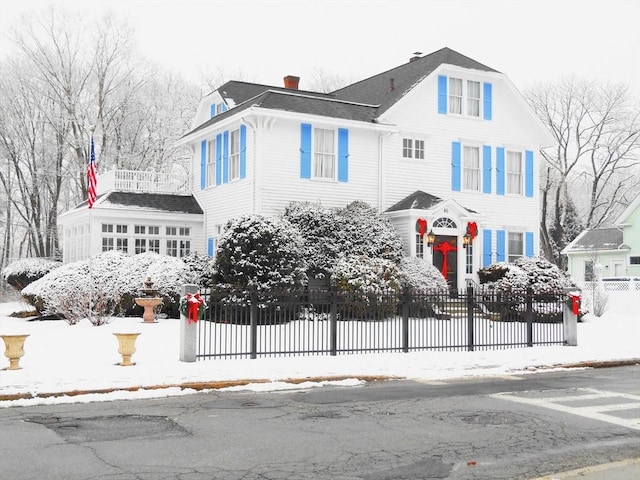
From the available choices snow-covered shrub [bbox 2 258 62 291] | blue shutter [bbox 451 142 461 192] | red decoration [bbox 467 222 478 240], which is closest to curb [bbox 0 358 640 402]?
red decoration [bbox 467 222 478 240]

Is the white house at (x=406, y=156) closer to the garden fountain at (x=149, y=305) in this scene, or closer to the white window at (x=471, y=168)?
the white window at (x=471, y=168)

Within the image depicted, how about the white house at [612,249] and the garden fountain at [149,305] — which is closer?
the garden fountain at [149,305]

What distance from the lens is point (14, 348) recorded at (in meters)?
11.9

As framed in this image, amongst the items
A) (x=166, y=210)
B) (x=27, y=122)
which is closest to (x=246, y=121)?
(x=166, y=210)

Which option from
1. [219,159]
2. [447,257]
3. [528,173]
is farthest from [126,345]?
[528,173]

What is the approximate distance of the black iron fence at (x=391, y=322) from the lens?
47.9ft

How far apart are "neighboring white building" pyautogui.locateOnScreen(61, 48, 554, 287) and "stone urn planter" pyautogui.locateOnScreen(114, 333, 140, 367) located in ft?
38.9

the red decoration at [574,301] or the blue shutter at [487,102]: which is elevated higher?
the blue shutter at [487,102]

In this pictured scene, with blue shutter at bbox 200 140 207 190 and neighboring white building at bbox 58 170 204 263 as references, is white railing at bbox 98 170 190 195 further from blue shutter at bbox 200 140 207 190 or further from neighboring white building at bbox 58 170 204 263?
blue shutter at bbox 200 140 207 190

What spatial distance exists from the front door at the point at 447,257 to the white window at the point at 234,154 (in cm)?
734

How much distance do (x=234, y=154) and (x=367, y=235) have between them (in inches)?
226

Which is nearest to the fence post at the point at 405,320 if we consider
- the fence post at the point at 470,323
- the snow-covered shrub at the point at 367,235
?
the fence post at the point at 470,323

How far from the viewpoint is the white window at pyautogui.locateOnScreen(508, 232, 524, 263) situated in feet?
94.5

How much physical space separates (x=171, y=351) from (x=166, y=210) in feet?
43.1
